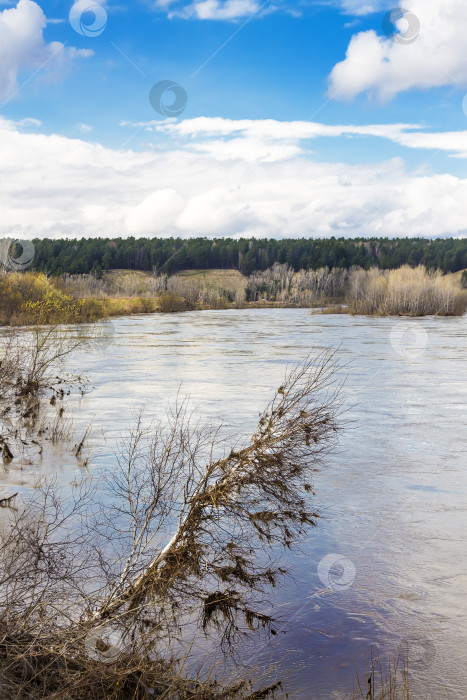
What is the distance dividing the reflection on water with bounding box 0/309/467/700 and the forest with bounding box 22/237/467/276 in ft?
354

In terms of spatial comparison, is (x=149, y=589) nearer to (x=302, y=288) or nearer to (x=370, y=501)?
(x=370, y=501)

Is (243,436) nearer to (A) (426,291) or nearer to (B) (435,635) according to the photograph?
(B) (435,635)

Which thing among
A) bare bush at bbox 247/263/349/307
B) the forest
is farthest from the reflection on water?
the forest

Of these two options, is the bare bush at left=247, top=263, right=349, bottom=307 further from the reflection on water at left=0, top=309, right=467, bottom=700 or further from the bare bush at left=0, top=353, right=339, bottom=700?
the bare bush at left=0, top=353, right=339, bottom=700

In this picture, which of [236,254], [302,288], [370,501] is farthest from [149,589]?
[236,254]

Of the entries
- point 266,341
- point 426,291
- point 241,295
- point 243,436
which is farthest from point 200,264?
point 243,436

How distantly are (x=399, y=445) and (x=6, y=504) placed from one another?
6.79 m

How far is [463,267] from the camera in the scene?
139 meters

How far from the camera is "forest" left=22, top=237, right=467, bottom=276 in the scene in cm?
13212

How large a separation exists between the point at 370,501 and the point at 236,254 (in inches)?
5767

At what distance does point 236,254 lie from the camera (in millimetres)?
153750

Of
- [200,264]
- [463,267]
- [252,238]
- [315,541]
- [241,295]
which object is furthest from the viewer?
[252,238]

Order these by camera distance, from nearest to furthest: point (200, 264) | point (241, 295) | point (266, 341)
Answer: point (266, 341), point (241, 295), point (200, 264)

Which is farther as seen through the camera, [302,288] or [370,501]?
[302,288]
